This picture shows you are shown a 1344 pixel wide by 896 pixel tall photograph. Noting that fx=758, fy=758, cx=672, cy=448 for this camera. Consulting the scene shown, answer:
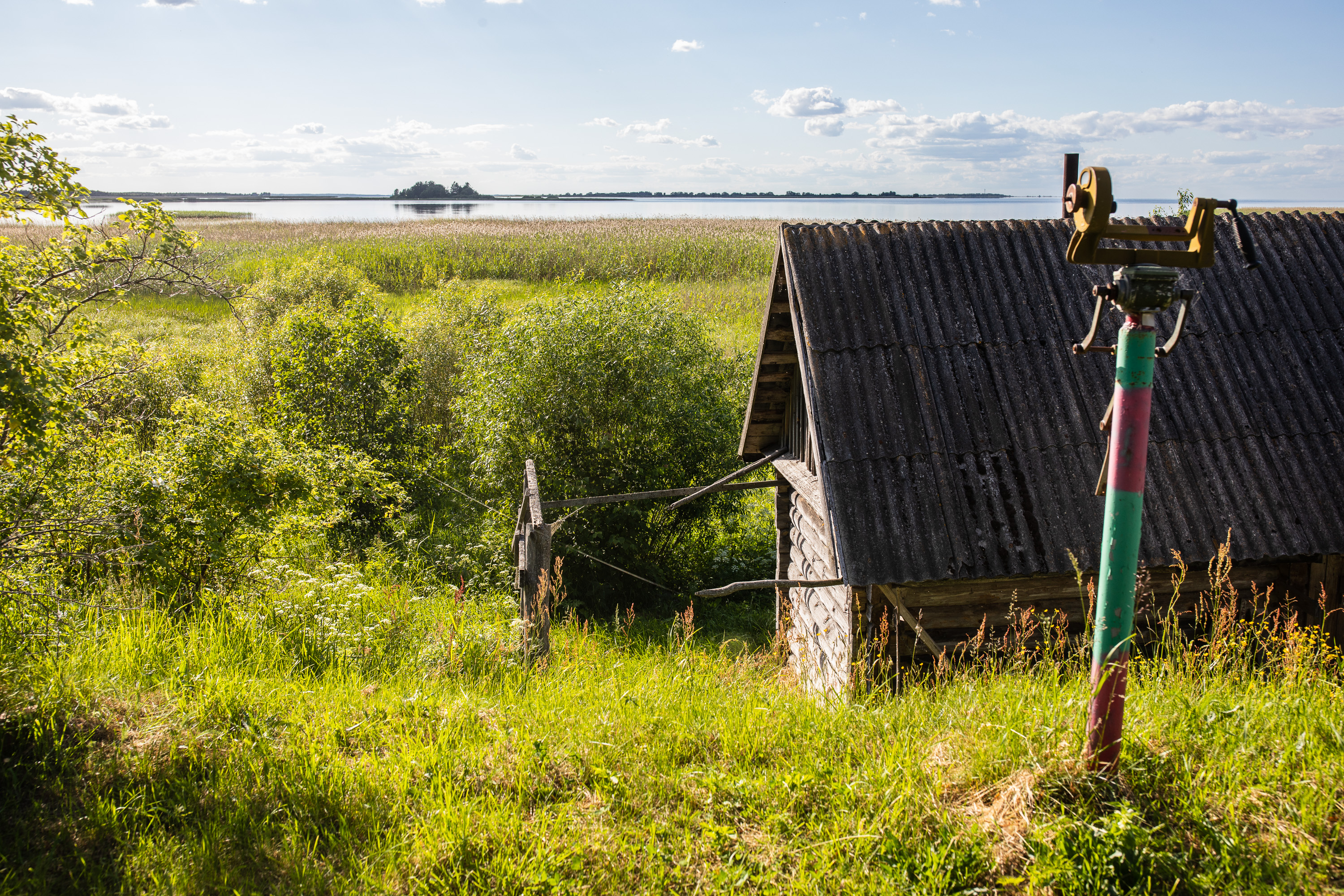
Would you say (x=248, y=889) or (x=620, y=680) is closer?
(x=248, y=889)

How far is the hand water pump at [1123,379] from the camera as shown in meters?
2.68

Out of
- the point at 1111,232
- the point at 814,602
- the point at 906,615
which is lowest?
the point at 814,602

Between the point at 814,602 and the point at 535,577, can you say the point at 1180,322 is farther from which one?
the point at 814,602

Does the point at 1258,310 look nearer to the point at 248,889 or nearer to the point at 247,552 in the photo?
the point at 248,889

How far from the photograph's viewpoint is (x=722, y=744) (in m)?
3.95

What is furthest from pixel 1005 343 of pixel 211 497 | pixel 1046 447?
pixel 211 497

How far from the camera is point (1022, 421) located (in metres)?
6.58

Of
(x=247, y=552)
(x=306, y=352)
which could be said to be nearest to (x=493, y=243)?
(x=306, y=352)

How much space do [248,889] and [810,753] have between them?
2536 mm

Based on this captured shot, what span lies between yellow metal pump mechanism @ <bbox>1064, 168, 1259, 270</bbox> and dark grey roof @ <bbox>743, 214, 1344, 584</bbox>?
348 cm

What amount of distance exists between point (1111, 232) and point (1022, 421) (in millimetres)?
4024

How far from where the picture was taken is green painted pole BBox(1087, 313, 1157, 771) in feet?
8.88

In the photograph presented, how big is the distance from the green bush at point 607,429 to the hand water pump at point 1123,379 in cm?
982

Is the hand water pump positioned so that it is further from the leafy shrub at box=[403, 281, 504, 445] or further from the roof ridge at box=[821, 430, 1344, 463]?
the leafy shrub at box=[403, 281, 504, 445]
